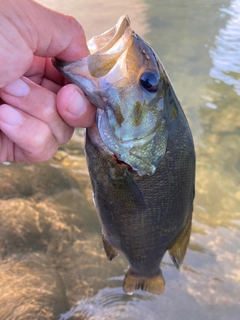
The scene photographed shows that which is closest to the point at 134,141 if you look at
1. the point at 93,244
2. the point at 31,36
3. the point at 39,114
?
the point at 39,114

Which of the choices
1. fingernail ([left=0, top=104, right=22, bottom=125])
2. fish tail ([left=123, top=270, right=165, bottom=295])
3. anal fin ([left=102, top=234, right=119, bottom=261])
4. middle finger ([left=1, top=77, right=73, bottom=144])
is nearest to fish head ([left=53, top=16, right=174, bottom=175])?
middle finger ([left=1, top=77, right=73, bottom=144])

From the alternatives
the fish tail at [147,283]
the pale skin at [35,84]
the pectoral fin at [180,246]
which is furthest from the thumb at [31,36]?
the fish tail at [147,283]

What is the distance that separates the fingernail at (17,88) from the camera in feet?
4.50

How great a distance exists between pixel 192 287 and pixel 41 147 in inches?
83.9

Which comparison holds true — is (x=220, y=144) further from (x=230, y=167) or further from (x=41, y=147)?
(x=41, y=147)

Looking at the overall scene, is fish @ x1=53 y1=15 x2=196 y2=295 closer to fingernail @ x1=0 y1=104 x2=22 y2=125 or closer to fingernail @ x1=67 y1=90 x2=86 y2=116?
fingernail @ x1=67 y1=90 x2=86 y2=116

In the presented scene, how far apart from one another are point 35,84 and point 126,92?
0.38 m

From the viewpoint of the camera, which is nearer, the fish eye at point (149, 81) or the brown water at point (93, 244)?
the fish eye at point (149, 81)

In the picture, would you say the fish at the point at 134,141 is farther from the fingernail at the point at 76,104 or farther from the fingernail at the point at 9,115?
the fingernail at the point at 9,115

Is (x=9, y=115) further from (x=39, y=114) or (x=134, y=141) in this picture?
(x=134, y=141)

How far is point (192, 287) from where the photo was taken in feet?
10.2

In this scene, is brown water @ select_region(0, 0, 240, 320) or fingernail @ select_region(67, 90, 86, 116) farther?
brown water @ select_region(0, 0, 240, 320)

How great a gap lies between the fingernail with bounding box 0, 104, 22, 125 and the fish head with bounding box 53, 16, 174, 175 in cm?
25

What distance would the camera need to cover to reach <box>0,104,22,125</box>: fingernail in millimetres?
1407
